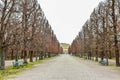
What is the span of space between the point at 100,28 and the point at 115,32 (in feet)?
59.9

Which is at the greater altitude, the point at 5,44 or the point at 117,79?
the point at 5,44

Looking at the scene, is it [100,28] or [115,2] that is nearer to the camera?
[115,2]

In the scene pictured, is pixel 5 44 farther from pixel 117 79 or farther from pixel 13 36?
pixel 117 79

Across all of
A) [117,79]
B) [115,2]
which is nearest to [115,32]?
[115,2]

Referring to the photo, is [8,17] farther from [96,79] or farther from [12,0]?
[96,79]

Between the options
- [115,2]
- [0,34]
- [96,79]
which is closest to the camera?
[96,79]

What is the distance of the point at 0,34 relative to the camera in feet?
114

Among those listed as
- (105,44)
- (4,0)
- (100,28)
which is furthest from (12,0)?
(100,28)

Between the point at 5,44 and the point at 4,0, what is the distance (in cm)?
469

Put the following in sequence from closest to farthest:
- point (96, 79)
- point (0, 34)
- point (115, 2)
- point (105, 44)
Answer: point (96, 79) → point (0, 34) → point (115, 2) → point (105, 44)

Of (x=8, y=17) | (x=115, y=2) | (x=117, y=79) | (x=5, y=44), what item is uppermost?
(x=115, y=2)

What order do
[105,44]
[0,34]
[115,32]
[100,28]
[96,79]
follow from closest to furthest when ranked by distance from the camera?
1. [96,79]
2. [0,34]
3. [115,32]
4. [105,44]
5. [100,28]

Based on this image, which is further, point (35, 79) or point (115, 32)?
point (115, 32)

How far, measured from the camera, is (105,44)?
54.3 meters
